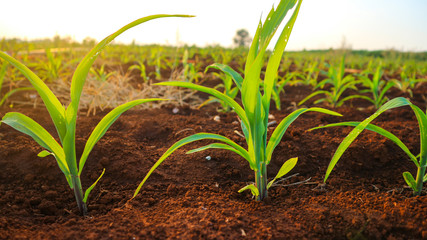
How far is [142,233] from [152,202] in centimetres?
29

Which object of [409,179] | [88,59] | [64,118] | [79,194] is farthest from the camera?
[409,179]

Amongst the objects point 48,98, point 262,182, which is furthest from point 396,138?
point 48,98

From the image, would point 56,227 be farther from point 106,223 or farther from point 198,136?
point 198,136

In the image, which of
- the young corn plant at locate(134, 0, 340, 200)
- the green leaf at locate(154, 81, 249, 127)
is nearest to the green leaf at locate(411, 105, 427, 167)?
the young corn plant at locate(134, 0, 340, 200)

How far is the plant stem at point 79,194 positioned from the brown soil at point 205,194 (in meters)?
0.03

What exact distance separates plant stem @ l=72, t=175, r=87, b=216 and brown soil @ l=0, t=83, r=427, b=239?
0.11 feet

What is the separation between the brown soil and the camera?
1.12 m

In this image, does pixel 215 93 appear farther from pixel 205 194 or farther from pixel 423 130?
pixel 423 130

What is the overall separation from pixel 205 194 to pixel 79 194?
0.57 m

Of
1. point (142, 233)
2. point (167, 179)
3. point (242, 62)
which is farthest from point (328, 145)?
point (242, 62)

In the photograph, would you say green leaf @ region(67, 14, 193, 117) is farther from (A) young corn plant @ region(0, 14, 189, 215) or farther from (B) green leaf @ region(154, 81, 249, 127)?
(B) green leaf @ region(154, 81, 249, 127)

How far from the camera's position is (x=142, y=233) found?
1.08 m

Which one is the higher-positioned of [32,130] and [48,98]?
[48,98]

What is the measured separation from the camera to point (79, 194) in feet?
4.12
